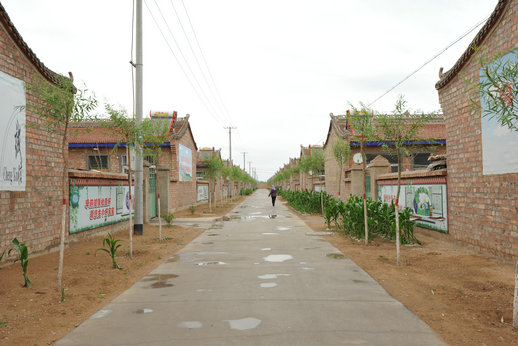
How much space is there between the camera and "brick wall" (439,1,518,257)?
7539mm

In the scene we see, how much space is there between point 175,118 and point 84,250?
19127 mm

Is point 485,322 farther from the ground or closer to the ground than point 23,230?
closer to the ground

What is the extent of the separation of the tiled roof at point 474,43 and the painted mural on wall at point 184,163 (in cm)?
1872

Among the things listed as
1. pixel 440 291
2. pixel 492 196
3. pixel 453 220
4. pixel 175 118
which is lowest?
pixel 440 291

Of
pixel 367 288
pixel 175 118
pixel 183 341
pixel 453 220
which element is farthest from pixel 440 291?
pixel 175 118

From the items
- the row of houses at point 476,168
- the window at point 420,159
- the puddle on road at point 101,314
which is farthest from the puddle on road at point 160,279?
the window at point 420,159

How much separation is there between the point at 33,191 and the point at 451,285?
8627mm

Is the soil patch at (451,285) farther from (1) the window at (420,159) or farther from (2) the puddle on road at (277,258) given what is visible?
(1) the window at (420,159)

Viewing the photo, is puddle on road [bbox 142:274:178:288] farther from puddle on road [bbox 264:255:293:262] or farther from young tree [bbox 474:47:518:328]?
young tree [bbox 474:47:518:328]

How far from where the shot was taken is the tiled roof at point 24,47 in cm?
734

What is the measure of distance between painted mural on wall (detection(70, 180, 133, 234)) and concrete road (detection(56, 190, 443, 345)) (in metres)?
3.89

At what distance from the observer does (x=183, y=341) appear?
152 inches

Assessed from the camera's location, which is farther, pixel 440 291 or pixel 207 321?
pixel 440 291

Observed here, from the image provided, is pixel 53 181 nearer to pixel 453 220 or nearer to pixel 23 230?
pixel 23 230
